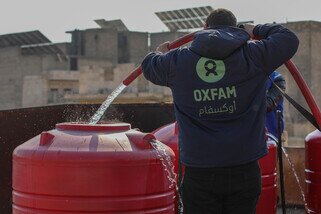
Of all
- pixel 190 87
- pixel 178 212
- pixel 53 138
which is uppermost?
pixel 190 87

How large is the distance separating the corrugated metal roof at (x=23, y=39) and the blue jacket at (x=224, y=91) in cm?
3942

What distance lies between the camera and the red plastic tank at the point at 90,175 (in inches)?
120

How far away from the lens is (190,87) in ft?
9.58

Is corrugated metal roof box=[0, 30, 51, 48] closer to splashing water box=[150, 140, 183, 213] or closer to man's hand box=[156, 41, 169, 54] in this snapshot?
man's hand box=[156, 41, 169, 54]

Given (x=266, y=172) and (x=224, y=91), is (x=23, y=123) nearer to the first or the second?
(x=266, y=172)

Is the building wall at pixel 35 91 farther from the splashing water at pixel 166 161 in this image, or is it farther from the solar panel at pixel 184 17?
the splashing water at pixel 166 161

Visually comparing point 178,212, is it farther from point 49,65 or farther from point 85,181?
point 49,65

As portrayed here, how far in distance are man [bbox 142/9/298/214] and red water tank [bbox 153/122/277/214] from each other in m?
1.06

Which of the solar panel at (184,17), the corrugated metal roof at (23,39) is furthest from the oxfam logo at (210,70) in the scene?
the corrugated metal roof at (23,39)

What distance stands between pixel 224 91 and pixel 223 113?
104mm

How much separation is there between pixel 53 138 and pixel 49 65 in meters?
37.7

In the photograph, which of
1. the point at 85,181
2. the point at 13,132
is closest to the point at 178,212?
the point at 85,181

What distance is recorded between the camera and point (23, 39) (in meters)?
41.6

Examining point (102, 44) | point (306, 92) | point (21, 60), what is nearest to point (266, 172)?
point (306, 92)
